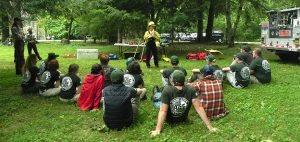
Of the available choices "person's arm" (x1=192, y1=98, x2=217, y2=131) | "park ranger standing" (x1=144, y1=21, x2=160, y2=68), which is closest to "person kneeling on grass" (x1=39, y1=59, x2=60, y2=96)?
"person's arm" (x1=192, y1=98, x2=217, y2=131)

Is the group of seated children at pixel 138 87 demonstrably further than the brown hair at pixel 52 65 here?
No

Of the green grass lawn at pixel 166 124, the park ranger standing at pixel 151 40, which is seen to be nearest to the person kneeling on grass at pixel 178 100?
the green grass lawn at pixel 166 124

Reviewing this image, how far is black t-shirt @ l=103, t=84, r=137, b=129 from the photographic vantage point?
693cm

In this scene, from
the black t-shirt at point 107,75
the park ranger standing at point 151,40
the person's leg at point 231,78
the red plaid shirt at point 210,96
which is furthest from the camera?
the park ranger standing at point 151,40

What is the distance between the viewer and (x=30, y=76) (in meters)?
9.99

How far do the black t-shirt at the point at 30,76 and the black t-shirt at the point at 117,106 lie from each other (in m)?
3.52

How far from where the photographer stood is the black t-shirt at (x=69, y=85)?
889 centimetres

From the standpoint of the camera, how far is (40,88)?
9.77 metres

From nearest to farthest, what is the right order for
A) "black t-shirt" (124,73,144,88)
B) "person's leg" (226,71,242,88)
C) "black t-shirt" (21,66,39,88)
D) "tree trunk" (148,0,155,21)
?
"black t-shirt" (124,73,144,88) → "black t-shirt" (21,66,39,88) → "person's leg" (226,71,242,88) → "tree trunk" (148,0,155,21)

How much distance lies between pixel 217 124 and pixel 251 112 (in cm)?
112

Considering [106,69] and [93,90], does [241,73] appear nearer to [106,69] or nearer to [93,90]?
[106,69]

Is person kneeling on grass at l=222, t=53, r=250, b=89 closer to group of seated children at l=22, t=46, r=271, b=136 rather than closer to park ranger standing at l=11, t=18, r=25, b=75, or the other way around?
group of seated children at l=22, t=46, r=271, b=136

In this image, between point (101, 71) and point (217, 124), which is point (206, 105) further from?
point (101, 71)

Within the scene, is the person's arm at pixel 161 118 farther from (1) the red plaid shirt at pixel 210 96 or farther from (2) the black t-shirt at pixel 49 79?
(2) the black t-shirt at pixel 49 79
